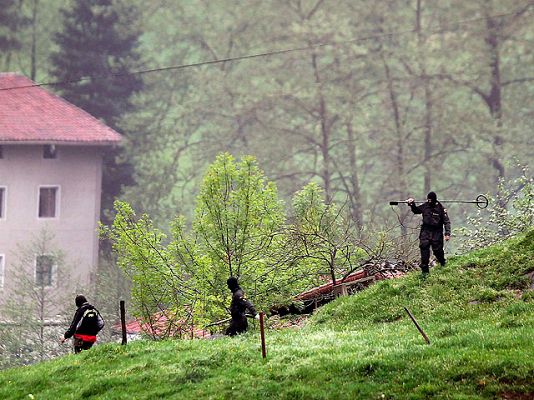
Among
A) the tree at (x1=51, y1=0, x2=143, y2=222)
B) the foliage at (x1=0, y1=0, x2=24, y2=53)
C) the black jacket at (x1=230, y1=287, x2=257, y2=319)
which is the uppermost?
the foliage at (x1=0, y1=0, x2=24, y2=53)

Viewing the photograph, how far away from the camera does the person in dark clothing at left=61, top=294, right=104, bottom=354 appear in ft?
73.2

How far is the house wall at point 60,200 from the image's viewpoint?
200 ft

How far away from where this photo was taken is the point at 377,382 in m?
15.5

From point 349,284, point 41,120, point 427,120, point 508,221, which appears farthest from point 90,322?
point 427,120

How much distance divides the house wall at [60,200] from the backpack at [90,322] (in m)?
37.7

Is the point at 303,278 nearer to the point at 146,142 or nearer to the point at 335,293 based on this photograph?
the point at 335,293

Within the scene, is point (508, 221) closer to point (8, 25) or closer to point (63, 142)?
point (63, 142)

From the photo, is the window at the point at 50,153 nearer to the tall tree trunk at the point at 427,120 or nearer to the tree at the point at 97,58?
the tree at the point at 97,58

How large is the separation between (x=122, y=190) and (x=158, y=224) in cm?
352

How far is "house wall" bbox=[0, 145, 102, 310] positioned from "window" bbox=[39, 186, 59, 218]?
12.9 inches

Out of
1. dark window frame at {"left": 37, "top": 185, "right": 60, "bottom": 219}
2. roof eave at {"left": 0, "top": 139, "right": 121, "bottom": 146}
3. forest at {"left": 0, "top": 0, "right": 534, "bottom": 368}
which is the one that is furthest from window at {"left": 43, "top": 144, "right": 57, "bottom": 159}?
forest at {"left": 0, "top": 0, "right": 534, "bottom": 368}

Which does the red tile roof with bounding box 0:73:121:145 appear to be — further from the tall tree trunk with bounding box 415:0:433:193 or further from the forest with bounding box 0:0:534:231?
the tall tree trunk with bounding box 415:0:433:193

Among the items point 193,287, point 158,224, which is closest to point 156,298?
point 193,287

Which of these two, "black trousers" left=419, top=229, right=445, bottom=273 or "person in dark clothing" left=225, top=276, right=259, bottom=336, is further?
"black trousers" left=419, top=229, right=445, bottom=273
